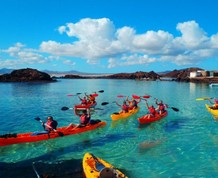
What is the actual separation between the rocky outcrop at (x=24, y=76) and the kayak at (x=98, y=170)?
97.6m

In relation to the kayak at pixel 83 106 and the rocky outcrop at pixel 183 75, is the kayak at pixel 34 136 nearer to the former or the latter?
the kayak at pixel 83 106

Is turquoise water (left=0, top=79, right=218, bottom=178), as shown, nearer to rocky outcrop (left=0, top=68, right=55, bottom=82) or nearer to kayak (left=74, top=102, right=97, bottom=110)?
kayak (left=74, top=102, right=97, bottom=110)

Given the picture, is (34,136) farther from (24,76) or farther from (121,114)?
(24,76)

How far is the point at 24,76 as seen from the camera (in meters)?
106

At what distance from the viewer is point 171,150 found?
15.3 m

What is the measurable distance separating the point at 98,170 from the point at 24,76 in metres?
102

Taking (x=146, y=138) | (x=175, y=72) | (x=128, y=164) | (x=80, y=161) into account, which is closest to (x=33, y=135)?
(x=80, y=161)

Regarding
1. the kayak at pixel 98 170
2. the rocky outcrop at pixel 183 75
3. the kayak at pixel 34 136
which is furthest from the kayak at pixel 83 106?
the rocky outcrop at pixel 183 75

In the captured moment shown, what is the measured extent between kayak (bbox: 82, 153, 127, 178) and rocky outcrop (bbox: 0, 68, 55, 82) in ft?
320

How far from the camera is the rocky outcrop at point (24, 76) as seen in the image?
4085 inches

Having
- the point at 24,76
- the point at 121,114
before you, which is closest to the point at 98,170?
the point at 121,114

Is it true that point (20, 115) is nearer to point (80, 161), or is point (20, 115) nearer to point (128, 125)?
point (128, 125)

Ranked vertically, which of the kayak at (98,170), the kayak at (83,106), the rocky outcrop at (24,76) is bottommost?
the kayak at (98,170)

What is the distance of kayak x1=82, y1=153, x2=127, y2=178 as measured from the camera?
9516 mm
